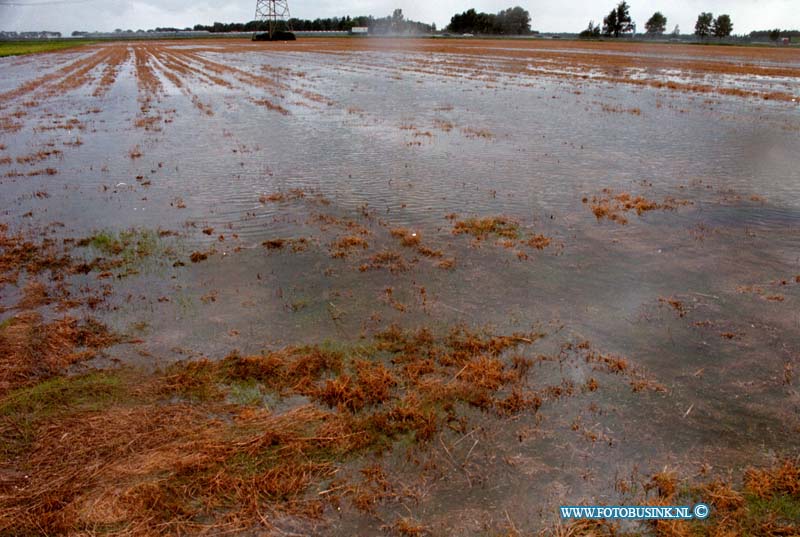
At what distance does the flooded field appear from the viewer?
5059 mm

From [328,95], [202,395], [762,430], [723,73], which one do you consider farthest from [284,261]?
[723,73]

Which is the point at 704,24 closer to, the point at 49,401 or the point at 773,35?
the point at 773,35

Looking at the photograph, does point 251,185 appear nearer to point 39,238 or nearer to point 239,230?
point 239,230

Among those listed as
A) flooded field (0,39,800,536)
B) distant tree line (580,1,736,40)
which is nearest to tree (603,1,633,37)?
distant tree line (580,1,736,40)

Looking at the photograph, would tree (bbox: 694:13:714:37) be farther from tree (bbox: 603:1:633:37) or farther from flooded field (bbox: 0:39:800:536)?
flooded field (bbox: 0:39:800:536)

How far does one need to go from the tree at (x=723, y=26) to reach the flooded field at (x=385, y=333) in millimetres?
172232

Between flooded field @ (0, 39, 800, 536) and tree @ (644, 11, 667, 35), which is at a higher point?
tree @ (644, 11, 667, 35)

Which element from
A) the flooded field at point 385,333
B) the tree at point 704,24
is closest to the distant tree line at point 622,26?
the tree at point 704,24

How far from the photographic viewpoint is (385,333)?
7645 millimetres

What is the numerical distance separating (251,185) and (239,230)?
11.9 ft

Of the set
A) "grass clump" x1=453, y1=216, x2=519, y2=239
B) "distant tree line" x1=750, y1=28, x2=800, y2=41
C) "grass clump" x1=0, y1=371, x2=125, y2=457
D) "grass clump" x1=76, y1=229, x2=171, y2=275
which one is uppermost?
"distant tree line" x1=750, y1=28, x2=800, y2=41

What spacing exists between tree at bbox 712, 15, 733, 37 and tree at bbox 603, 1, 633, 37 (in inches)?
997

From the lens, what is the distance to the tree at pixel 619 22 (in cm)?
16738

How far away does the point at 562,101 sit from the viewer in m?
31.4
